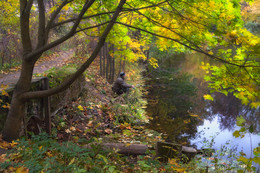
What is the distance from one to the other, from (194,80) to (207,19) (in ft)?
47.2

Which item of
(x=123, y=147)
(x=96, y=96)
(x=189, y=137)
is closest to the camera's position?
(x=123, y=147)

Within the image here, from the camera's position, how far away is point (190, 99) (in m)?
12.3

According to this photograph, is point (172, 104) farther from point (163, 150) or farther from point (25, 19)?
point (25, 19)

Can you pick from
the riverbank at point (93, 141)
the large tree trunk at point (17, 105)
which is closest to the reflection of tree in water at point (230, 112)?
the riverbank at point (93, 141)

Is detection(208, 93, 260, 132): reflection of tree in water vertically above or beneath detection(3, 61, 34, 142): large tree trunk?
beneath

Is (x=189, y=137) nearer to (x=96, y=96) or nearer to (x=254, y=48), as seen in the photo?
(x=96, y=96)

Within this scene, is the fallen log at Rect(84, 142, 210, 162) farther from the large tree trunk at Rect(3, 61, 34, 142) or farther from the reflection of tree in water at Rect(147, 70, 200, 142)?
the reflection of tree in water at Rect(147, 70, 200, 142)

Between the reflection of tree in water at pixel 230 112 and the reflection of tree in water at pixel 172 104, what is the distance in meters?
1.34

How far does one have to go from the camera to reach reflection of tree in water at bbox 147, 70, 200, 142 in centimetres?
800

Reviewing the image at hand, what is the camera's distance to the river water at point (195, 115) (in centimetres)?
733

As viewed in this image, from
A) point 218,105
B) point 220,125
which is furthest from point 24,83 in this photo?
point 218,105

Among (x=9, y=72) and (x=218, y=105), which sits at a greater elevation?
(x=9, y=72)

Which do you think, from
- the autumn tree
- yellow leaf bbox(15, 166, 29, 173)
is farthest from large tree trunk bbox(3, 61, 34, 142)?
yellow leaf bbox(15, 166, 29, 173)

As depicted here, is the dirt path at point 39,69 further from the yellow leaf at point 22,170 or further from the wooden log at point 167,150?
the wooden log at point 167,150
